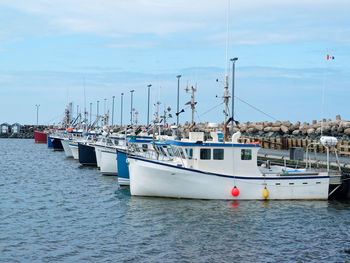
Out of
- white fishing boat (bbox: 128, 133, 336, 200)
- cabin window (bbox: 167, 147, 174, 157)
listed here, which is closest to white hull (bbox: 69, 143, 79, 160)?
cabin window (bbox: 167, 147, 174, 157)

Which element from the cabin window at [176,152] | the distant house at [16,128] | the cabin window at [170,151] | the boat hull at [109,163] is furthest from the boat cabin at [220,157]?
the distant house at [16,128]

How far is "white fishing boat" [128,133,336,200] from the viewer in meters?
25.4

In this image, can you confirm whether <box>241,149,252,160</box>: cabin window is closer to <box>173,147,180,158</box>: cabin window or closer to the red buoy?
the red buoy

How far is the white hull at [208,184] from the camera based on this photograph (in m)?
25.4

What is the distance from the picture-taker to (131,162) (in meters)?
26.6

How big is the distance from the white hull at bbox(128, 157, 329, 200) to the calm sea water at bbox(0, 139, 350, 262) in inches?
21.2

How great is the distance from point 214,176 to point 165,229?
5.84 m

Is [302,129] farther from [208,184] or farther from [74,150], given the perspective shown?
[208,184]

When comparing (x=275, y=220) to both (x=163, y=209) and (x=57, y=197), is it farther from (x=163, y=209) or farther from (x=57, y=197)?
(x=57, y=197)

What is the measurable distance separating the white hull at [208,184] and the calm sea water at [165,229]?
0.54 m

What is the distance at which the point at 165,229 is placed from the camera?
66.4ft

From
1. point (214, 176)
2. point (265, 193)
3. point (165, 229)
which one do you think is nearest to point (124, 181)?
point (214, 176)

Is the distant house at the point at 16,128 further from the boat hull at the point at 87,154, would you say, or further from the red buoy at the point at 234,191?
the red buoy at the point at 234,191

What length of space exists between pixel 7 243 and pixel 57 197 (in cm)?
1100
